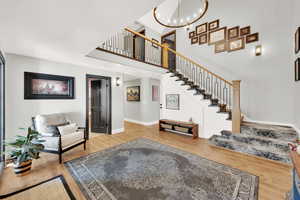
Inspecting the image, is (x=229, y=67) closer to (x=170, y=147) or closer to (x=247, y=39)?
(x=247, y=39)

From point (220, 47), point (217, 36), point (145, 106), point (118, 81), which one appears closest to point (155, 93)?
point (145, 106)

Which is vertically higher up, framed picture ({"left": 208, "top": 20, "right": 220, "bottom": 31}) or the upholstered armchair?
framed picture ({"left": 208, "top": 20, "right": 220, "bottom": 31})

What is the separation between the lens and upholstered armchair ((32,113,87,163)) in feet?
8.55

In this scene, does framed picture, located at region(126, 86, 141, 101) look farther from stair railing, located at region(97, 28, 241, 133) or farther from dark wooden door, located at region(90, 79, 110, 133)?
dark wooden door, located at region(90, 79, 110, 133)

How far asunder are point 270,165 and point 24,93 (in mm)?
5644

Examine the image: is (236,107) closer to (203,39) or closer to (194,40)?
(203,39)

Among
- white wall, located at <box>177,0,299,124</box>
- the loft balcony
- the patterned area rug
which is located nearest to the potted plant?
the patterned area rug

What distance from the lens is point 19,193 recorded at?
1757 mm

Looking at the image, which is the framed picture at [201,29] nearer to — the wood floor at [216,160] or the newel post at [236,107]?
the newel post at [236,107]

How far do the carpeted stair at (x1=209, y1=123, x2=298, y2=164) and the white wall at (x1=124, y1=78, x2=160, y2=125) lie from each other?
337 cm

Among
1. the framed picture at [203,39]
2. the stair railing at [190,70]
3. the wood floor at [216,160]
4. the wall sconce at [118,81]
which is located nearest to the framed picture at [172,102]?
the stair railing at [190,70]

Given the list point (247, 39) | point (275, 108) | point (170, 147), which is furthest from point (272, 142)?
point (247, 39)

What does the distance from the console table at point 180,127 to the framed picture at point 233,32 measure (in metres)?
3.45

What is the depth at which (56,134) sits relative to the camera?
8.99 ft
